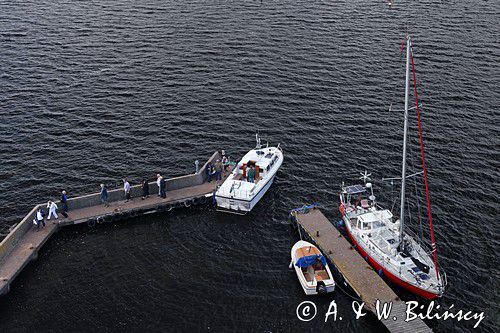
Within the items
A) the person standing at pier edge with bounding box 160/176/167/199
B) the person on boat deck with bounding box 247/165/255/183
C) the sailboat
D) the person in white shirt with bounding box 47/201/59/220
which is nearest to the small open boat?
the sailboat

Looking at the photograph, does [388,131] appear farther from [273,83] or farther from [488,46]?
[488,46]

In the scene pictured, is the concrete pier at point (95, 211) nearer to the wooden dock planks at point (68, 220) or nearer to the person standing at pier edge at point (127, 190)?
the wooden dock planks at point (68, 220)

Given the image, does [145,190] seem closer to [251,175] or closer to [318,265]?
[251,175]

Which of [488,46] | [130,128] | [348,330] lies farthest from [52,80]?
[488,46]

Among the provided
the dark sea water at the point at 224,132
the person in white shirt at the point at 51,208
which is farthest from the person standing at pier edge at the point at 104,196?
the person in white shirt at the point at 51,208

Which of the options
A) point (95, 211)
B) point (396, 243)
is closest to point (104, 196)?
point (95, 211)

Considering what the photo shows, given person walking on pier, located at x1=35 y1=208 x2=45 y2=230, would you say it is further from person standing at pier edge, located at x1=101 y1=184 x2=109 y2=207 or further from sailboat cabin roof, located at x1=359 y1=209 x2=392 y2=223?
sailboat cabin roof, located at x1=359 y1=209 x2=392 y2=223
